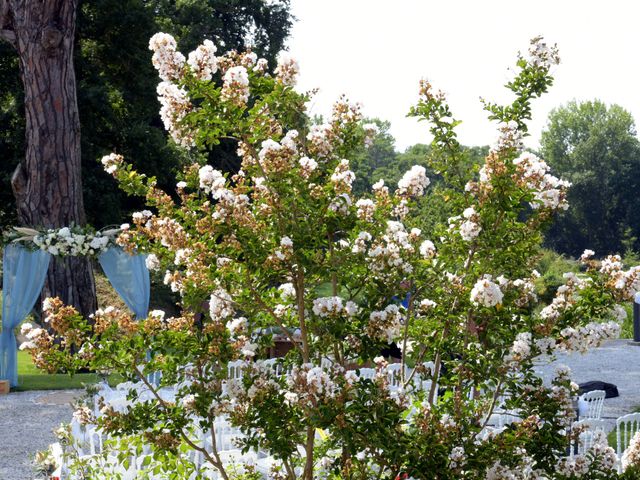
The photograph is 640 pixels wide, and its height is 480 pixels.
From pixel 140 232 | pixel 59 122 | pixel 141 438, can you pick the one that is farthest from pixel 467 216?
pixel 59 122

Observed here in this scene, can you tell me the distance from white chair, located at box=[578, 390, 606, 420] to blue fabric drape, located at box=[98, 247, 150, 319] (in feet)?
21.6

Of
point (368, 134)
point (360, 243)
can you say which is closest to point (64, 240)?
point (368, 134)

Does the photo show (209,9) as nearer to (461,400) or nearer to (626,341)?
(626,341)

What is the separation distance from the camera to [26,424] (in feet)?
34.7

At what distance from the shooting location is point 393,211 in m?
4.50

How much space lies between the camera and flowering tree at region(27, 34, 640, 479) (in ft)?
12.8

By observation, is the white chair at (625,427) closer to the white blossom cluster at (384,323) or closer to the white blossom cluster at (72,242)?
the white blossom cluster at (384,323)

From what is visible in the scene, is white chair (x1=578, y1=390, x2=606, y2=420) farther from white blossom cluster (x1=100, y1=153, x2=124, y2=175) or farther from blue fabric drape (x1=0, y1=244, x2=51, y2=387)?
blue fabric drape (x1=0, y1=244, x2=51, y2=387)

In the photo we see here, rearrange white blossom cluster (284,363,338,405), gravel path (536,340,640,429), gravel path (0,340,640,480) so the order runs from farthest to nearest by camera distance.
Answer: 1. gravel path (536,340,640,429)
2. gravel path (0,340,640,480)
3. white blossom cluster (284,363,338,405)

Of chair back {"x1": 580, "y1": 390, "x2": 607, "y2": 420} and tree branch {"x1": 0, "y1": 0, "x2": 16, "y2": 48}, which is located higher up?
tree branch {"x1": 0, "y1": 0, "x2": 16, "y2": 48}

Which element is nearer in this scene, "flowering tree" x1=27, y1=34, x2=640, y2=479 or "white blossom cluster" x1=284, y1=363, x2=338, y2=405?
"white blossom cluster" x1=284, y1=363, x2=338, y2=405

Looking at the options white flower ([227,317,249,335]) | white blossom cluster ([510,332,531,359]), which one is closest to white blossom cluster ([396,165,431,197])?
white blossom cluster ([510,332,531,359])

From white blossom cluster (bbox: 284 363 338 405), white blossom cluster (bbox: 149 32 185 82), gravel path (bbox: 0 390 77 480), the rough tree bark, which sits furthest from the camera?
the rough tree bark

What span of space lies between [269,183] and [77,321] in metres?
1.18
